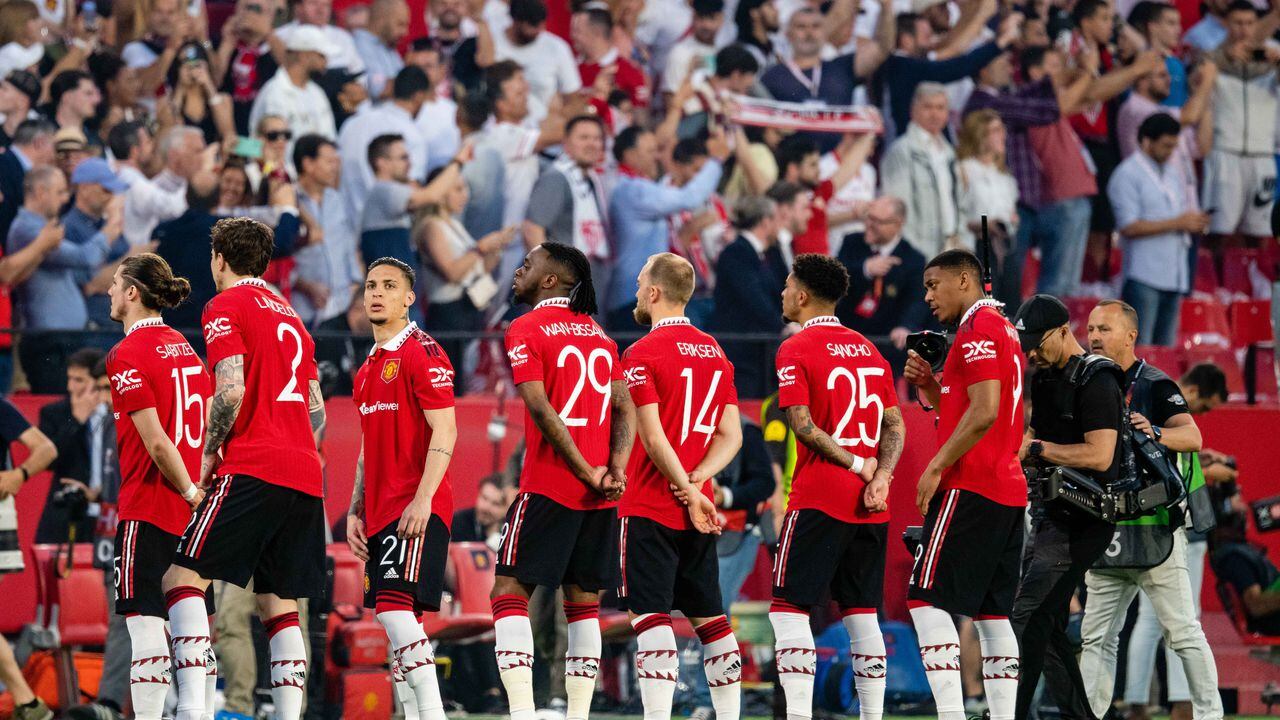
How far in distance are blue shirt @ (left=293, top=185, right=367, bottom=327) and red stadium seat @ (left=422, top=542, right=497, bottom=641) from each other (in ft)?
9.40

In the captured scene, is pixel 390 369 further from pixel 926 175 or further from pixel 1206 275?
pixel 1206 275

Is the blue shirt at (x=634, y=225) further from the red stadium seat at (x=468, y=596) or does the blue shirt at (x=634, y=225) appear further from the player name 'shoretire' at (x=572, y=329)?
the player name 'shoretire' at (x=572, y=329)

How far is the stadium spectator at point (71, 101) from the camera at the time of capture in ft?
40.2

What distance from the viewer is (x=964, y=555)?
7004mm

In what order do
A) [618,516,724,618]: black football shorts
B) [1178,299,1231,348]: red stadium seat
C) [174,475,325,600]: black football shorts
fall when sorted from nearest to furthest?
[174,475,325,600]: black football shorts, [618,516,724,618]: black football shorts, [1178,299,1231,348]: red stadium seat

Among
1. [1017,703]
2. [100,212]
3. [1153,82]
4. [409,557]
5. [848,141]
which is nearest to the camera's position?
[409,557]

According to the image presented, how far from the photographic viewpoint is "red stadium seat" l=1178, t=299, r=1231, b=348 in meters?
14.8

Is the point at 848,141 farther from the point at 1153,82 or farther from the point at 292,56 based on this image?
the point at 292,56

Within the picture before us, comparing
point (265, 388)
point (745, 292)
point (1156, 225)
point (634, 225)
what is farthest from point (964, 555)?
point (1156, 225)

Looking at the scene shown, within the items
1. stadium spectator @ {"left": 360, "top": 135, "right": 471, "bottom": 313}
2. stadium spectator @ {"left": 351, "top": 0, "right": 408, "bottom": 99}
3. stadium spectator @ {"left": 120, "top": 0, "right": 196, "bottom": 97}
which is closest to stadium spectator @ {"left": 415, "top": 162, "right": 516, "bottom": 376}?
stadium spectator @ {"left": 360, "top": 135, "right": 471, "bottom": 313}

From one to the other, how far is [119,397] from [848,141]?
919 cm

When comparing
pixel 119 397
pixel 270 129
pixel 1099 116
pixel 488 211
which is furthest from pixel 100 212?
pixel 1099 116

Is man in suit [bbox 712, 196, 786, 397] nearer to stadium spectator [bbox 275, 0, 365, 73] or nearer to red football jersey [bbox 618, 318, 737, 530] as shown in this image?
stadium spectator [bbox 275, 0, 365, 73]

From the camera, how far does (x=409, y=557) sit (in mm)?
6691
